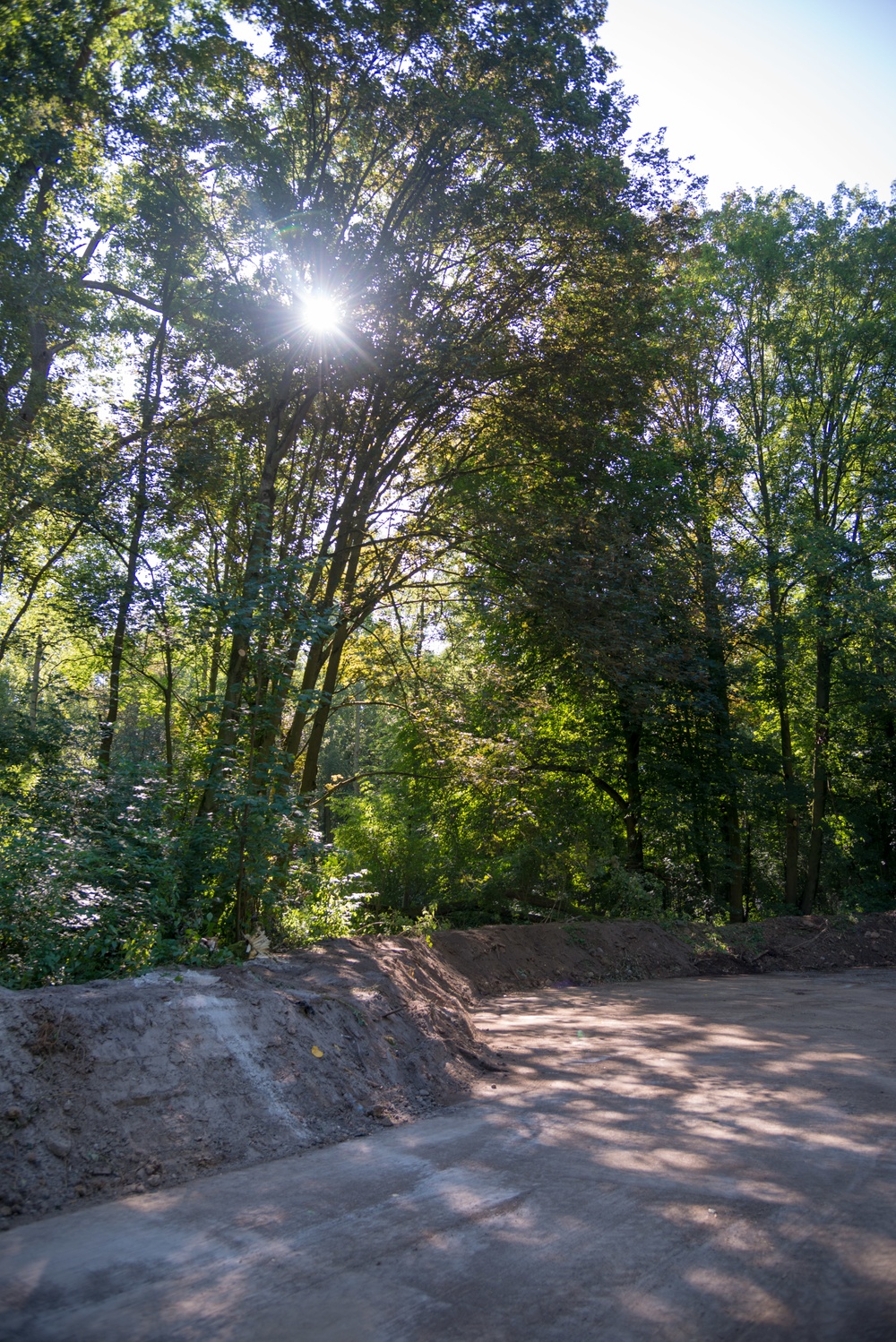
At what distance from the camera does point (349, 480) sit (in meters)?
15.2

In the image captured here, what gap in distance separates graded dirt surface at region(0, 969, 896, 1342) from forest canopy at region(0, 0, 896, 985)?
2.50 metres

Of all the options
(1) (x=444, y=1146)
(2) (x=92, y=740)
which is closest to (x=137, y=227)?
(2) (x=92, y=740)

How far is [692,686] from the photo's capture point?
16781 mm

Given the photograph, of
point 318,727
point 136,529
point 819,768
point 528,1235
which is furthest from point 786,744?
point 528,1235

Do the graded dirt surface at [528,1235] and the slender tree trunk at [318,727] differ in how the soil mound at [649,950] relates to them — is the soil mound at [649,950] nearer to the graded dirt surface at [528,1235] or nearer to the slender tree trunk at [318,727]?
the slender tree trunk at [318,727]

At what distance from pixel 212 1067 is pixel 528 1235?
2.41m

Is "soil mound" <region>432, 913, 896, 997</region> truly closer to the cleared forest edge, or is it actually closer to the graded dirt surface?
the cleared forest edge

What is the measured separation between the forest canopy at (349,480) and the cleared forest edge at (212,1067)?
0.76 metres

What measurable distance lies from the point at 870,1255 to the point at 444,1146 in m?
2.47

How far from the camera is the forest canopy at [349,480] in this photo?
8.30 metres

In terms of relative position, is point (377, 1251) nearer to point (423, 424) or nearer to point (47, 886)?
point (47, 886)

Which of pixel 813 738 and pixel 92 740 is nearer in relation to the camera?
pixel 92 740

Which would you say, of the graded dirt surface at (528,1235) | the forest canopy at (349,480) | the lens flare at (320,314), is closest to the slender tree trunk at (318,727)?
the forest canopy at (349,480)

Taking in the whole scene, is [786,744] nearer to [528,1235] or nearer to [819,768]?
[819,768]
